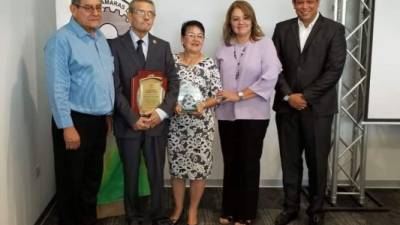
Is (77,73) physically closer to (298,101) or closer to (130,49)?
(130,49)

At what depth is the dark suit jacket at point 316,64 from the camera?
295 cm

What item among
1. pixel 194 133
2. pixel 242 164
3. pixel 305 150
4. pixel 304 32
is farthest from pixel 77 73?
pixel 305 150

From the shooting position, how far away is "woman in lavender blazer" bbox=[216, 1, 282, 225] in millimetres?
2916

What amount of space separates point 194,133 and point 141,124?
40 cm

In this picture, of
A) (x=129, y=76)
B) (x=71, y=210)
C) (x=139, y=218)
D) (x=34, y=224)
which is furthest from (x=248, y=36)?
(x=34, y=224)

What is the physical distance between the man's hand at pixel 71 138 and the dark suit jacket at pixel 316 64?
1449mm

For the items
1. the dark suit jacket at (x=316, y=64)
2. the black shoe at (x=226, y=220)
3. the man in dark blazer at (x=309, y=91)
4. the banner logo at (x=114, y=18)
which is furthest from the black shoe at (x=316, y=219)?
the banner logo at (x=114, y=18)

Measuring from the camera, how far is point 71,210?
2.84 meters

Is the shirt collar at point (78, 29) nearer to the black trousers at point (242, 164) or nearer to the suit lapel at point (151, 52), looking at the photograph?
the suit lapel at point (151, 52)

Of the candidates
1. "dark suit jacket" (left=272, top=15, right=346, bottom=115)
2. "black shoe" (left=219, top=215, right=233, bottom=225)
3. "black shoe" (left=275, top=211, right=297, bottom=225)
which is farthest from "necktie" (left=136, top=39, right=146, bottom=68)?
"black shoe" (left=275, top=211, right=297, bottom=225)

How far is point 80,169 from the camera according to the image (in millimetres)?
2713

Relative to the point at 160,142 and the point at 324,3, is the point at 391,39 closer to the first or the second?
the point at 324,3

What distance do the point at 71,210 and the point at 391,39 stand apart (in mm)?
2812

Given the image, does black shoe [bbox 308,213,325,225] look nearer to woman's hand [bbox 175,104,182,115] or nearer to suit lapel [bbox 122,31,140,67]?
woman's hand [bbox 175,104,182,115]
